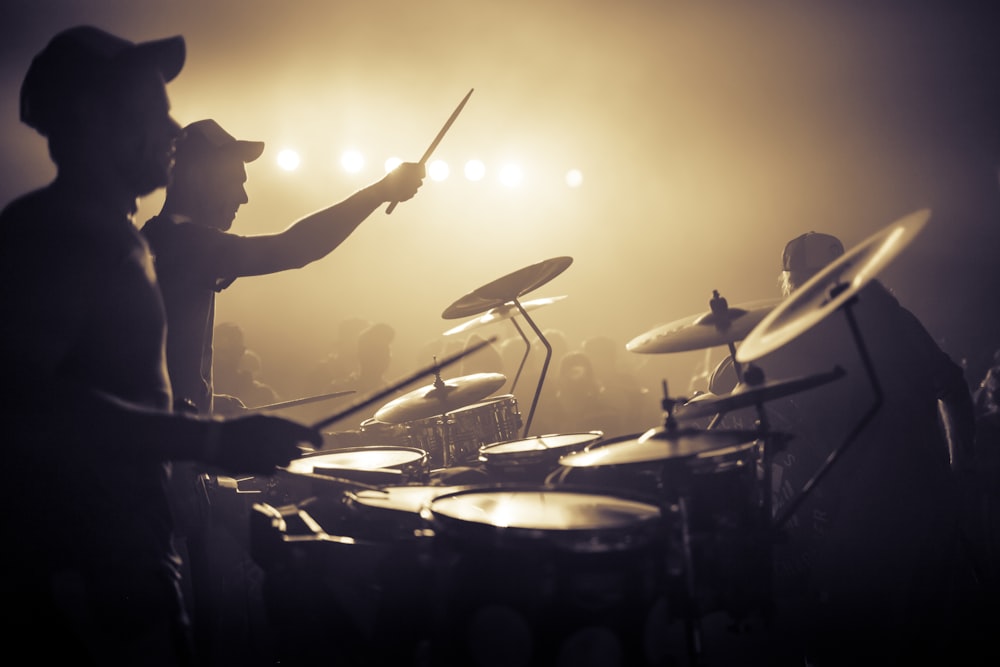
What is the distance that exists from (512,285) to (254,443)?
227cm

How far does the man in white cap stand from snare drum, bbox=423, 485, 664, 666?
457mm

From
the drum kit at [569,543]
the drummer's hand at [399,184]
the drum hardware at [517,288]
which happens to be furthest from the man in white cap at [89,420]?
the drum hardware at [517,288]

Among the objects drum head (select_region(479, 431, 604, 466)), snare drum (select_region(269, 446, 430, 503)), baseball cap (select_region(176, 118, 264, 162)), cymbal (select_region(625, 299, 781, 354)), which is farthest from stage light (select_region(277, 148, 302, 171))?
drum head (select_region(479, 431, 604, 466))

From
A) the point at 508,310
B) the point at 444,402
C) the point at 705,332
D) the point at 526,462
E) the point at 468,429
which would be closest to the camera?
the point at 526,462

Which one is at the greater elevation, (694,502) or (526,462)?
(526,462)

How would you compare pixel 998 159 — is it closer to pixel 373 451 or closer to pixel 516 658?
pixel 373 451

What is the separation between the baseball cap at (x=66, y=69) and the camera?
5.10 ft

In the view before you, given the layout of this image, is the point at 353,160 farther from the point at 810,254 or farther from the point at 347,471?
the point at 347,471

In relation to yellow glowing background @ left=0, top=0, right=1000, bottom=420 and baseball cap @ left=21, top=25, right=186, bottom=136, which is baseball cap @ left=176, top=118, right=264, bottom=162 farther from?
yellow glowing background @ left=0, top=0, right=1000, bottom=420

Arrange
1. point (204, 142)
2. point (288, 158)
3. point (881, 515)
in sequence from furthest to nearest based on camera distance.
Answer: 1. point (288, 158)
2. point (881, 515)
3. point (204, 142)

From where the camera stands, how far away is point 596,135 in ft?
37.1

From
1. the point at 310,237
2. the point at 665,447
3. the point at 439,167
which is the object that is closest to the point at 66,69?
the point at 310,237

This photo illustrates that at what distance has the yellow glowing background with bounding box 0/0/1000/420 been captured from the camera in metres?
8.27

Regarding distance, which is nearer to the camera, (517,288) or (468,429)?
(517,288)
